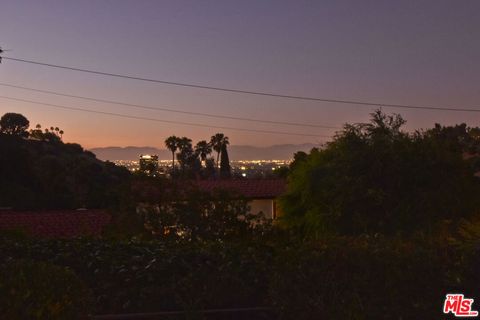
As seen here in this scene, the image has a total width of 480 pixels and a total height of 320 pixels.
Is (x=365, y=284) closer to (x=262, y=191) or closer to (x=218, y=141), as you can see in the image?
(x=262, y=191)

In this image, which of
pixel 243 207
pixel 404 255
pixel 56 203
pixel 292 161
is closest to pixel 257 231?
pixel 243 207

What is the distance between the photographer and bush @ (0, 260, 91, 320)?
5.82 m

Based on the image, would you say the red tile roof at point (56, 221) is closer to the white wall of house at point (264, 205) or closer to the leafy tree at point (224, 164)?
the white wall of house at point (264, 205)

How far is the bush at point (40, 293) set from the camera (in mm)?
5816

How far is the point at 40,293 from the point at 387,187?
56.4 feet

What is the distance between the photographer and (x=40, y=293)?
611 cm

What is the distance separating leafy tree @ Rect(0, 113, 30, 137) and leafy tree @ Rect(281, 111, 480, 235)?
80414mm

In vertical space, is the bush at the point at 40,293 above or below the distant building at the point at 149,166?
below

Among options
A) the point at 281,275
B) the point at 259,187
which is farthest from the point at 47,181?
the point at 281,275

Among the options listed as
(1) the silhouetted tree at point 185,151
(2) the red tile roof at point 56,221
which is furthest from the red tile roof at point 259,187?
(1) the silhouetted tree at point 185,151

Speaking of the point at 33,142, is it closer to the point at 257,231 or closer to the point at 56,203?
the point at 56,203

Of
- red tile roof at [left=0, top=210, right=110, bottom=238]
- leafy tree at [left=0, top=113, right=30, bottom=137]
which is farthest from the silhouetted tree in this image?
red tile roof at [left=0, top=210, right=110, bottom=238]

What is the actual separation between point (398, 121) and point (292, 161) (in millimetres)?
10276

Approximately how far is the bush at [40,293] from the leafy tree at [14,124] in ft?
303
